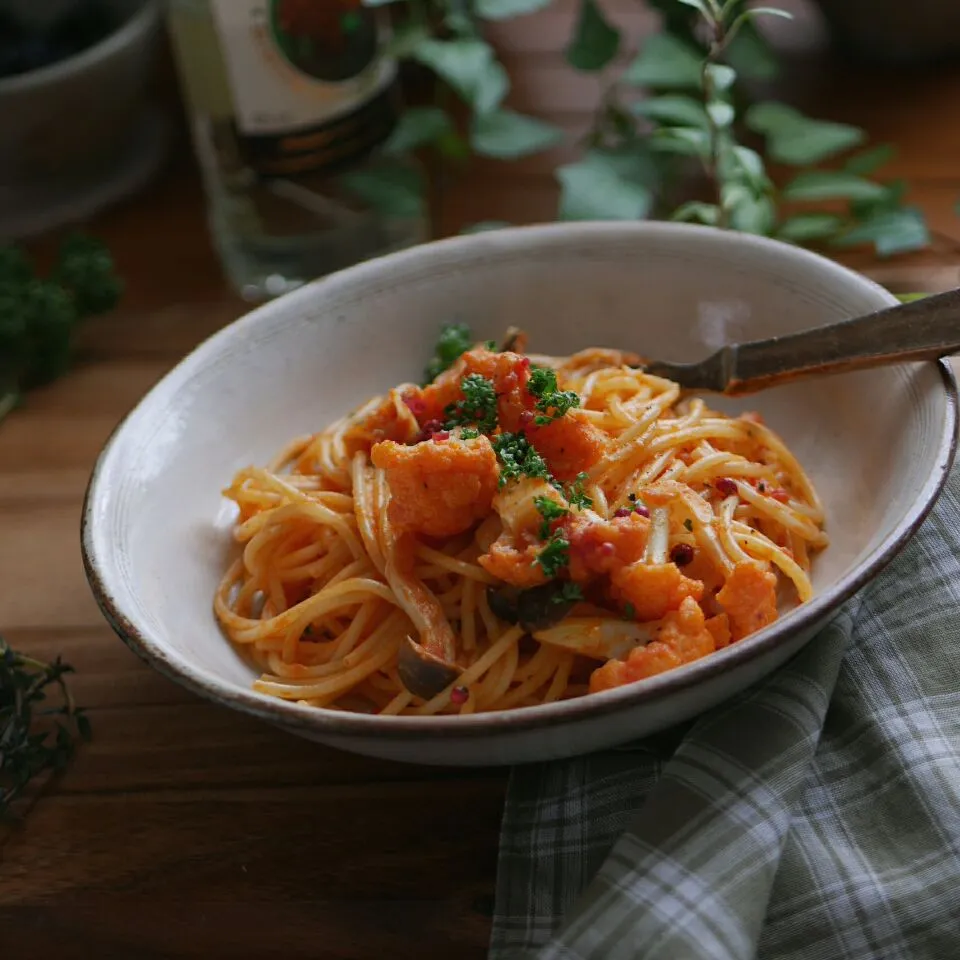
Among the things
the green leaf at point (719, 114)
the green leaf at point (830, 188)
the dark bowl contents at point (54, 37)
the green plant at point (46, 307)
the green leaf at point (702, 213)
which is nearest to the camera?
the green leaf at point (719, 114)

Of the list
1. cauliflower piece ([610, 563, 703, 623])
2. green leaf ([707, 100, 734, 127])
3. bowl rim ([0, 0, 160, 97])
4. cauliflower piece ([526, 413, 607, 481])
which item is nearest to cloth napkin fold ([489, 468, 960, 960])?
cauliflower piece ([610, 563, 703, 623])

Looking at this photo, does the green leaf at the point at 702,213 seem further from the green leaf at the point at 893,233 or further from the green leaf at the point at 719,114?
the green leaf at the point at 893,233

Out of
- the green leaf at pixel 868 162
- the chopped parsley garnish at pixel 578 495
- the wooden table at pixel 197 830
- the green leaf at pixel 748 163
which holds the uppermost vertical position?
the green leaf at pixel 748 163

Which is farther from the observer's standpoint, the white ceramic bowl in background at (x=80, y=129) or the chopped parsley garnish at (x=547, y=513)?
the white ceramic bowl in background at (x=80, y=129)

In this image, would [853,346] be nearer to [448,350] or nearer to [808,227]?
[448,350]

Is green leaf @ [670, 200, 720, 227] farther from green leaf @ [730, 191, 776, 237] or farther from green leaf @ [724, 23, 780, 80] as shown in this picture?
green leaf @ [724, 23, 780, 80]

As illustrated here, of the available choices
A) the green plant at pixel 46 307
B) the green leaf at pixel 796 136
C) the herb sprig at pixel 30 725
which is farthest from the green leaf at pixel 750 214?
the herb sprig at pixel 30 725
